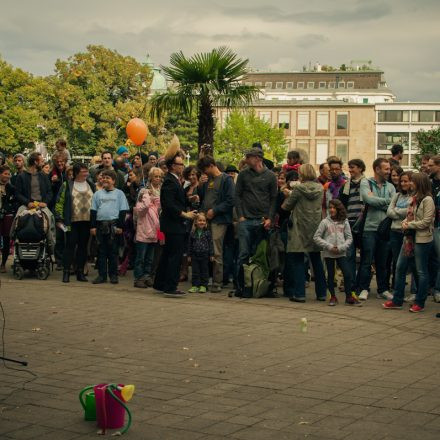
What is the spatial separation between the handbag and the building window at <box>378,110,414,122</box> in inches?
5083

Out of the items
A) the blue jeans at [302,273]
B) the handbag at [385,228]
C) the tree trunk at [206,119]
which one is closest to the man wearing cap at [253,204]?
the blue jeans at [302,273]

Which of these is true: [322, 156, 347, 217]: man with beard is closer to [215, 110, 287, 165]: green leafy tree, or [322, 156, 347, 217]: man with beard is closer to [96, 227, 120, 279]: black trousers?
[96, 227, 120, 279]: black trousers

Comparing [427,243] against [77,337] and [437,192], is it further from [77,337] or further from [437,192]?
[77,337]

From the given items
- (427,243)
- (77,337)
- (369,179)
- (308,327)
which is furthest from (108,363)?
(369,179)

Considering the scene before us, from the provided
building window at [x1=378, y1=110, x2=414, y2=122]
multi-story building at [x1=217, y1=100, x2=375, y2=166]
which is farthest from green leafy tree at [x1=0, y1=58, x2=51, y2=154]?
building window at [x1=378, y1=110, x2=414, y2=122]

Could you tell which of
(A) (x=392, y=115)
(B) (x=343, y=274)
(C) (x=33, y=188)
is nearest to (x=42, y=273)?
(C) (x=33, y=188)

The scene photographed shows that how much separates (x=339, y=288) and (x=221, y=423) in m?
8.87

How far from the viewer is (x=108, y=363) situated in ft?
28.4

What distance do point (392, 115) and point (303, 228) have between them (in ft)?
432

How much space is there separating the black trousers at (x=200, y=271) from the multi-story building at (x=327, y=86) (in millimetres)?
134356

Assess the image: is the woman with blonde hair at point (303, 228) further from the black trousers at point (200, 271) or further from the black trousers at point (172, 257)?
the black trousers at point (172, 257)

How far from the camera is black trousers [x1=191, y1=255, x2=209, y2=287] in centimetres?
1441

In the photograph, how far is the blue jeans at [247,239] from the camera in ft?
45.6

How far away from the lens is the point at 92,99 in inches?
3073
